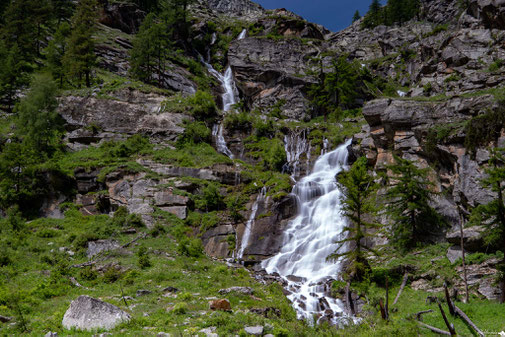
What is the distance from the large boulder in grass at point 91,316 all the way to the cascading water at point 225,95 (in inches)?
1078

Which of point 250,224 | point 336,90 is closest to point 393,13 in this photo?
point 336,90

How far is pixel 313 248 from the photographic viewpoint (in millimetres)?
22828

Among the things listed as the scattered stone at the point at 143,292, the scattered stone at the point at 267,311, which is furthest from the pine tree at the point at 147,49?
the scattered stone at the point at 267,311

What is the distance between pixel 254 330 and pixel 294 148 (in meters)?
29.4

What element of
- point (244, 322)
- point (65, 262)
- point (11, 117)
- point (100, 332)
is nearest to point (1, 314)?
point (100, 332)

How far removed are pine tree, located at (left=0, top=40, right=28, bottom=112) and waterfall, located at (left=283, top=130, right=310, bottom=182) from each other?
1263 inches

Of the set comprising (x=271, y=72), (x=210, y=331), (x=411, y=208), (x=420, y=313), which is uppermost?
(x=271, y=72)

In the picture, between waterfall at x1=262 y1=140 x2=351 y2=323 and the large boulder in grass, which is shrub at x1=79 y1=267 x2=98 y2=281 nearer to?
the large boulder in grass

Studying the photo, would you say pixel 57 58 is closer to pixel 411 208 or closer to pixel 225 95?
pixel 225 95

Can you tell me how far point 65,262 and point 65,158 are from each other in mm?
16719

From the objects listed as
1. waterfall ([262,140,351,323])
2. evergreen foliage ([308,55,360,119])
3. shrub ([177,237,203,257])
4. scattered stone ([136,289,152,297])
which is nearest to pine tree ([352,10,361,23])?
evergreen foliage ([308,55,360,119])

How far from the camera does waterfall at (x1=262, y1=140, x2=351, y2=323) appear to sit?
17.2 m

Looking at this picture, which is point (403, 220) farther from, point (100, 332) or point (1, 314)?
point (1, 314)

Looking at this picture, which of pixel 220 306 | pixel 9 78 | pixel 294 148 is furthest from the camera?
pixel 294 148
